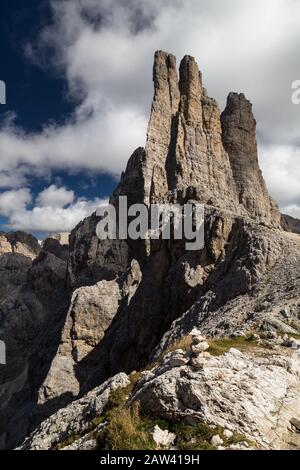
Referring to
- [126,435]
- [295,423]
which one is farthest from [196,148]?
[126,435]

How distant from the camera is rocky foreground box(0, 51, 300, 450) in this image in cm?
1098

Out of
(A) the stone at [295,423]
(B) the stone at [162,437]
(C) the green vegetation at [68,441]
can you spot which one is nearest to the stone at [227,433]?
(B) the stone at [162,437]

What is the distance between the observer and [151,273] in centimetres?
5159

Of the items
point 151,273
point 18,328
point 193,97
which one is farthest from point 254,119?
point 18,328

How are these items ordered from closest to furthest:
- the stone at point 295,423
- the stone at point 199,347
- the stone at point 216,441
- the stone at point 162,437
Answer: the stone at point 216,441, the stone at point 162,437, the stone at point 295,423, the stone at point 199,347

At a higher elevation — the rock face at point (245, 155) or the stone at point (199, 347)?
the rock face at point (245, 155)

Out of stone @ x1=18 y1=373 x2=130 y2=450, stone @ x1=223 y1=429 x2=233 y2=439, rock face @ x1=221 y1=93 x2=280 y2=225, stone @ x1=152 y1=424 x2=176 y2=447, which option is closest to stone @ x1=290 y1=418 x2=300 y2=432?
stone @ x1=223 y1=429 x2=233 y2=439

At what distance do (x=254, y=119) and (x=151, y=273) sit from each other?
47.9 meters

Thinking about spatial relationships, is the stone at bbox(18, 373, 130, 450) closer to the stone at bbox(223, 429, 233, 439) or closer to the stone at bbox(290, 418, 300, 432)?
the stone at bbox(223, 429, 233, 439)

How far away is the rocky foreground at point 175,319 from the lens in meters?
11.0

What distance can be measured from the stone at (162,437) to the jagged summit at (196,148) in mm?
49264

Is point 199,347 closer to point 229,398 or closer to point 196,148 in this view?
point 229,398

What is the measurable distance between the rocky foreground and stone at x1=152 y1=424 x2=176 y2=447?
4 centimetres

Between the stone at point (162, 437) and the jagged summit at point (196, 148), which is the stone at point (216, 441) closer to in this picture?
the stone at point (162, 437)
